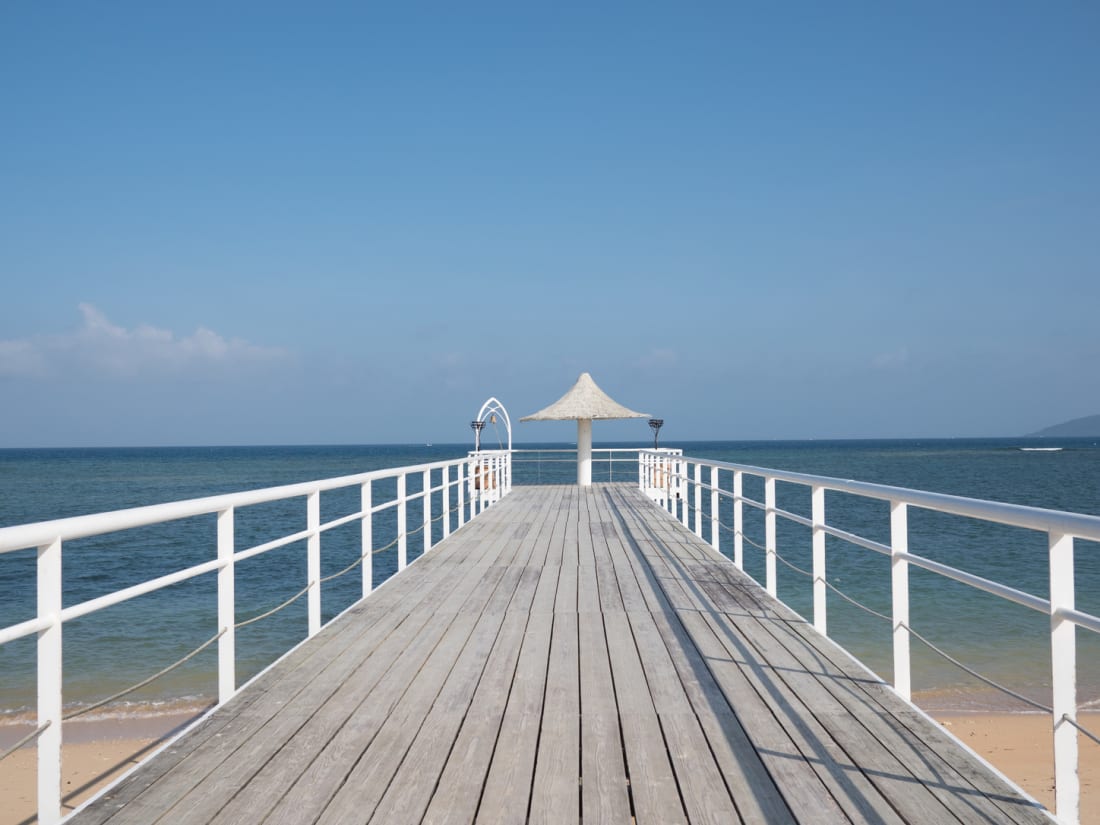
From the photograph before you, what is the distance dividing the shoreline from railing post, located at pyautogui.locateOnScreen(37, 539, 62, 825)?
317 cm

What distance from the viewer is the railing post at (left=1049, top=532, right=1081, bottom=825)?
86.0 inches

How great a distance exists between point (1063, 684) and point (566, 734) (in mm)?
1521

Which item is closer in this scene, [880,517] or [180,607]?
[180,607]

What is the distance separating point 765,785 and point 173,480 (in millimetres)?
52988

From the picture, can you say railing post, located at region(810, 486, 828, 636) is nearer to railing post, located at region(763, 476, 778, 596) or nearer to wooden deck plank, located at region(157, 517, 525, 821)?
railing post, located at region(763, 476, 778, 596)

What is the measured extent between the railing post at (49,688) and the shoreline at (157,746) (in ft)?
10.4

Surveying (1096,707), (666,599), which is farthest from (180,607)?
(1096,707)

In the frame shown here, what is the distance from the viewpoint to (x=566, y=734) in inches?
113

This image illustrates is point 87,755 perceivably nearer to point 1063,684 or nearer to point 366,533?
point 366,533

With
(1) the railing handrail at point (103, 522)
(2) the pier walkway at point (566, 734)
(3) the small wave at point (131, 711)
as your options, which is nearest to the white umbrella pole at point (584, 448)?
(3) the small wave at point (131, 711)

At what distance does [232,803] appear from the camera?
90.7 inches

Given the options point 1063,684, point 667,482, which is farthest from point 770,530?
point 667,482

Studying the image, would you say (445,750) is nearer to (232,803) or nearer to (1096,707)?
(232,803)

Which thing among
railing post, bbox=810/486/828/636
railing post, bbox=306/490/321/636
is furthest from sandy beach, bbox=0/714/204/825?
railing post, bbox=810/486/828/636
